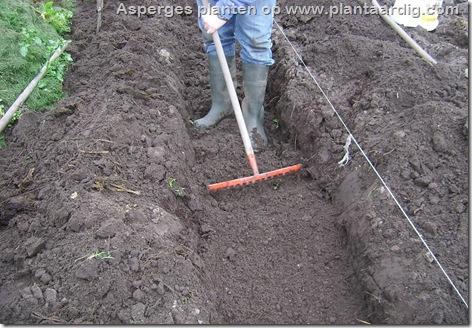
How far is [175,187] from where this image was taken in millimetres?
3268

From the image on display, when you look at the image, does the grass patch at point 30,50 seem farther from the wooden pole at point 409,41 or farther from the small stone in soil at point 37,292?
the wooden pole at point 409,41

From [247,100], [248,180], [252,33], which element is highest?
[252,33]

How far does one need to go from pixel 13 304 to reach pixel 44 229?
0.49 meters

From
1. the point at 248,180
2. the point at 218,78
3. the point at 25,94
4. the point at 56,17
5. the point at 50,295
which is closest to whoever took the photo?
the point at 50,295

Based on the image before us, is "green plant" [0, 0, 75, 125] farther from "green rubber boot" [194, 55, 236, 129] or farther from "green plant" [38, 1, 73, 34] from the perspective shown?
"green rubber boot" [194, 55, 236, 129]

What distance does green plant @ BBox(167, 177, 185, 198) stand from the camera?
3235mm

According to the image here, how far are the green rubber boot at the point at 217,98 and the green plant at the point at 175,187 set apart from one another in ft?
3.24

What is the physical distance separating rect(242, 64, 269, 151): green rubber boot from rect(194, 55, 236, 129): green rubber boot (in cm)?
23

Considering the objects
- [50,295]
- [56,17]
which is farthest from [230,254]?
[56,17]

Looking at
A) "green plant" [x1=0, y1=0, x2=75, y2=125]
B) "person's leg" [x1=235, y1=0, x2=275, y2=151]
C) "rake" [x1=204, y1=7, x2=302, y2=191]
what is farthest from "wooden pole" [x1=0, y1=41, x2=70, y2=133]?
"person's leg" [x1=235, y1=0, x2=275, y2=151]

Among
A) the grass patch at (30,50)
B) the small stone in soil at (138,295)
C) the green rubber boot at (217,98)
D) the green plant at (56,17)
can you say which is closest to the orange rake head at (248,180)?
the green rubber boot at (217,98)

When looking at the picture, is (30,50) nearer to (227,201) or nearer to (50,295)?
(227,201)

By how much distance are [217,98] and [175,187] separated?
122 centimetres

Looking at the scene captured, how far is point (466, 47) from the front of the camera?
459cm
